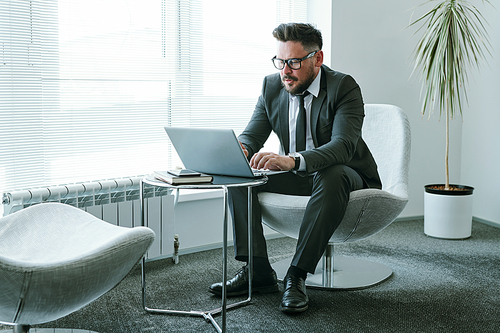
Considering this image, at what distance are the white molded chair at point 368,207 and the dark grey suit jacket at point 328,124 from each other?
169 mm

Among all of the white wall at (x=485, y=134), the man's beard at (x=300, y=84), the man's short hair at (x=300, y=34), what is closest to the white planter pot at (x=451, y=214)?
the white wall at (x=485, y=134)

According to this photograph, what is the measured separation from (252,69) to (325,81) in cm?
109

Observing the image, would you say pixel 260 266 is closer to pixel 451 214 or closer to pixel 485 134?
pixel 451 214

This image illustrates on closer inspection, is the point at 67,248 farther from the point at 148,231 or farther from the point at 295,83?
the point at 295,83

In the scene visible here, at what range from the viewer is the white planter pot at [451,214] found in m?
3.14

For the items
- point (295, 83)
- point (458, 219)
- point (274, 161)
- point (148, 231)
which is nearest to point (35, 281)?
point (148, 231)

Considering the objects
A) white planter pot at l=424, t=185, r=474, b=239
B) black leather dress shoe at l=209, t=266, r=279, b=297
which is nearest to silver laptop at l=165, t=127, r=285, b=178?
black leather dress shoe at l=209, t=266, r=279, b=297

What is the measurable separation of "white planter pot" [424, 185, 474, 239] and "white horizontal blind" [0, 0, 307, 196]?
1373 millimetres

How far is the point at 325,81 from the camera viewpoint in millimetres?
2279

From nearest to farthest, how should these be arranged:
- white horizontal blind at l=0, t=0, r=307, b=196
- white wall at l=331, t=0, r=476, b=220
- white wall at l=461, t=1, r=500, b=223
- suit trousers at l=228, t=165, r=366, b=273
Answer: suit trousers at l=228, t=165, r=366, b=273 → white horizontal blind at l=0, t=0, r=307, b=196 → white wall at l=331, t=0, r=476, b=220 → white wall at l=461, t=1, r=500, b=223

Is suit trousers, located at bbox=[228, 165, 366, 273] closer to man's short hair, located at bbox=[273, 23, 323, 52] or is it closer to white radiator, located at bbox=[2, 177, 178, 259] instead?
man's short hair, located at bbox=[273, 23, 323, 52]

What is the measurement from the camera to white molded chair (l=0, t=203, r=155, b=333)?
1.21 m

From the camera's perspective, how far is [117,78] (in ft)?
9.00

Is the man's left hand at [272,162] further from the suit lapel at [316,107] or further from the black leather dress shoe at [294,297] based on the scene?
the black leather dress shoe at [294,297]
